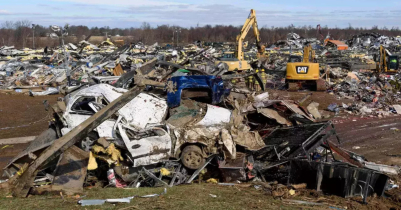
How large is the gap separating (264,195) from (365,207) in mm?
1675

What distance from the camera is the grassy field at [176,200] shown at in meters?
5.70

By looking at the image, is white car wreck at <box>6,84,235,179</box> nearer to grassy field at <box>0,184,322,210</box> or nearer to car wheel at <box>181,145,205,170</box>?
car wheel at <box>181,145,205,170</box>

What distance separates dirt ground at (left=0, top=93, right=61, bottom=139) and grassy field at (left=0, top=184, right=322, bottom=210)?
6.55 meters

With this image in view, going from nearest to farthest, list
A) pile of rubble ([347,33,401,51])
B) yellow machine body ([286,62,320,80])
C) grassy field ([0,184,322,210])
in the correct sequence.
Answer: grassy field ([0,184,322,210]) → yellow machine body ([286,62,320,80]) → pile of rubble ([347,33,401,51])

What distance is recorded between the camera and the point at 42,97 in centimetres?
1903

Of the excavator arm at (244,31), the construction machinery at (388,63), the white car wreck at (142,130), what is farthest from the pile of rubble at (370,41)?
the white car wreck at (142,130)

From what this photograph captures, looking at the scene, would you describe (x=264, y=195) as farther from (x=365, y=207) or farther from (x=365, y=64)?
(x=365, y=64)

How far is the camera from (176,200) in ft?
19.8

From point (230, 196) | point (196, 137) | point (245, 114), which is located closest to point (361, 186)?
point (230, 196)

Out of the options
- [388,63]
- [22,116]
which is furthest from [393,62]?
[22,116]

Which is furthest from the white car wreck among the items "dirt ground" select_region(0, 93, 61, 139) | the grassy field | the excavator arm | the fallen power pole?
the excavator arm

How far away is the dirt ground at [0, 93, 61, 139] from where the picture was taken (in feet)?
41.0

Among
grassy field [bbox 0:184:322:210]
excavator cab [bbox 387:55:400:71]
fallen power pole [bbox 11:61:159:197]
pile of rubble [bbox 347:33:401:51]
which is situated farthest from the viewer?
pile of rubble [bbox 347:33:401:51]

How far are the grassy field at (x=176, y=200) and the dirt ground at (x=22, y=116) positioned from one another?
6.55m
